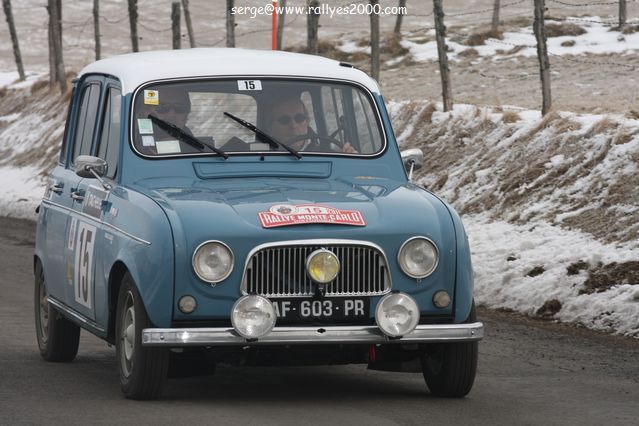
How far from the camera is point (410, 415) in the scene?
7676 mm

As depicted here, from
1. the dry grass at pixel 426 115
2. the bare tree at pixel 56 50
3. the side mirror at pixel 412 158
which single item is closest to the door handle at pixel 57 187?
the side mirror at pixel 412 158

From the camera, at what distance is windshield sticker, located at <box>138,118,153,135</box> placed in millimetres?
9086

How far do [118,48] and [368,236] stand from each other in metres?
84.2

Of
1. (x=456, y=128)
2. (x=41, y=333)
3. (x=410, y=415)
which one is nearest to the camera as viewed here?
(x=410, y=415)

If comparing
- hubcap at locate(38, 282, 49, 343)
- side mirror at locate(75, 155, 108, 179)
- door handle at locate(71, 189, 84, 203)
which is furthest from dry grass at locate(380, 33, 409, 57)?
side mirror at locate(75, 155, 108, 179)

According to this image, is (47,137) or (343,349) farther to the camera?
(47,137)

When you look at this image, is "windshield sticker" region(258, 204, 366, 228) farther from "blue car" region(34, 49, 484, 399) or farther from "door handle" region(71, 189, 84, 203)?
"door handle" region(71, 189, 84, 203)

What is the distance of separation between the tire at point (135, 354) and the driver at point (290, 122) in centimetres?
158

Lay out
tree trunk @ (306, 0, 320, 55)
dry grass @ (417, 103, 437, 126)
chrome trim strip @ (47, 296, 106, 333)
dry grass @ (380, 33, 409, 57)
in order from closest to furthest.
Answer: chrome trim strip @ (47, 296, 106, 333) → dry grass @ (417, 103, 437, 126) → tree trunk @ (306, 0, 320, 55) → dry grass @ (380, 33, 409, 57)

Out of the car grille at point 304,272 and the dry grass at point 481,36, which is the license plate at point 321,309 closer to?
the car grille at point 304,272

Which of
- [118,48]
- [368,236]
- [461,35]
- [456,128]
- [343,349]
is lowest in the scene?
[118,48]

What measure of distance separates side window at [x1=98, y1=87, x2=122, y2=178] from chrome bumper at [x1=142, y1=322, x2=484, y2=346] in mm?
1747

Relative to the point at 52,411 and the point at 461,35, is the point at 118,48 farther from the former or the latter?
the point at 52,411

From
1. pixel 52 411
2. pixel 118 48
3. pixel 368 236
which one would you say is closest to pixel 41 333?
pixel 52 411
